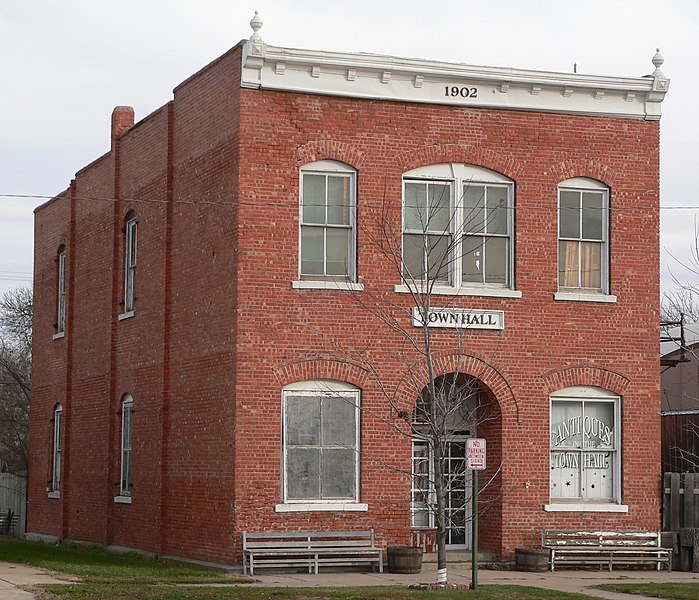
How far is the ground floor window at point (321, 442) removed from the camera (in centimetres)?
2408

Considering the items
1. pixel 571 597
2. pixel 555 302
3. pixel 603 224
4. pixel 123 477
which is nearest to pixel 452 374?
pixel 555 302

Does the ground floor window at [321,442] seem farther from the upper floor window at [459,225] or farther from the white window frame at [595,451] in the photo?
the white window frame at [595,451]

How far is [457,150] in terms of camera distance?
2511cm

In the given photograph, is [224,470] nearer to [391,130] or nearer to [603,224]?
[391,130]

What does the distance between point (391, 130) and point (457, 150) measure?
4.14 feet

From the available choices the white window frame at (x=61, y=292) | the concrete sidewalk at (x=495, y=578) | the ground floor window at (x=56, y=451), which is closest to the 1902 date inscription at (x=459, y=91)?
the concrete sidewalk at (x=495, y=578)

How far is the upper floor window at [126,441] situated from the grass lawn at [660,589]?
10.9 metres

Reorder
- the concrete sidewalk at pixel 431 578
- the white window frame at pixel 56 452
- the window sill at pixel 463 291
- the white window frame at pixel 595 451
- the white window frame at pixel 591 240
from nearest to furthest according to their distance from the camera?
the concrete sidewalk at pixel 431 578 → the window sill at pixel 463 291 → the white window frame at pixel 595 451 → the white window frame at pixel 591 240 → the white window frame at pixel 56 452

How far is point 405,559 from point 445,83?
27.4 feet

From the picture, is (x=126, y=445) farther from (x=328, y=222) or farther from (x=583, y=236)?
(x=583, y=236)

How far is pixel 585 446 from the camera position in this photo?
2561 cm

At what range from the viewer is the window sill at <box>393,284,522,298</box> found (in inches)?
966

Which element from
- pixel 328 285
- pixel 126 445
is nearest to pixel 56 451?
pixel 126 445

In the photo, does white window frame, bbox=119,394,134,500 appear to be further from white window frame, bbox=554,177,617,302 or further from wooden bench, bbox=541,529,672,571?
white window frame, bbox=554,177,617,302
